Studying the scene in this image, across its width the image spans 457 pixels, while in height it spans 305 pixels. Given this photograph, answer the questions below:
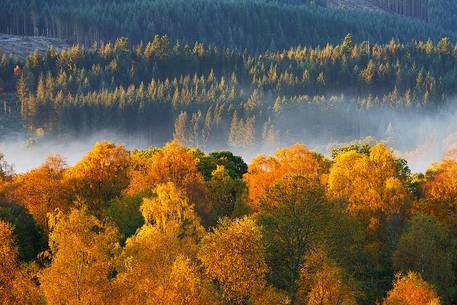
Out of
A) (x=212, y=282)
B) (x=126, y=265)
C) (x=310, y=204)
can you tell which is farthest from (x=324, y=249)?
(x=126, y=265)

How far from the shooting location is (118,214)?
87.2 m

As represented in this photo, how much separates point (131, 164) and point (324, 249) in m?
43.5

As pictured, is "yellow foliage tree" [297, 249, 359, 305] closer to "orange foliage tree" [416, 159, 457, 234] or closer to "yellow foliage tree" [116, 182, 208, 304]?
"yellow foliage tree" [116, 182, 208, 304]

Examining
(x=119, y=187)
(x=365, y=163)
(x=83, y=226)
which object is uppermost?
(x=83, y=226)

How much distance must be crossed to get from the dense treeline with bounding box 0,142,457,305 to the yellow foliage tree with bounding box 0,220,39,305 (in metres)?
0.12

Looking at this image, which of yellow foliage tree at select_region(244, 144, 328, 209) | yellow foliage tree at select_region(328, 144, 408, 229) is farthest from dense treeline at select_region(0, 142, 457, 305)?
yellow foliage tree at select_region(244, 144, 328, 209)

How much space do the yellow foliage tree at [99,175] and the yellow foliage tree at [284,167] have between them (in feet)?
60.7

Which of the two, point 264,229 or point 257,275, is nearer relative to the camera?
point 257,275

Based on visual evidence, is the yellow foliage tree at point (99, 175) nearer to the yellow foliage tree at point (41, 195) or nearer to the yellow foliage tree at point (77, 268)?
the yellow foliage tree at point (41, 195)

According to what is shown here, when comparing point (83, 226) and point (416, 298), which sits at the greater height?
point (83, 226)

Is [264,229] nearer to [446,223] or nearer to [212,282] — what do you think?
[212,282]

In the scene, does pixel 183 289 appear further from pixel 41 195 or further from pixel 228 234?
pixel 41 195

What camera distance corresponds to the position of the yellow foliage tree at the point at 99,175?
322ft

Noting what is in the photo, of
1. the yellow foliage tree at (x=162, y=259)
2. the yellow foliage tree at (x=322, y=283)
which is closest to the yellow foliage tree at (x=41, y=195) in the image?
the yellow foliage tree at (x=162, y=259)
